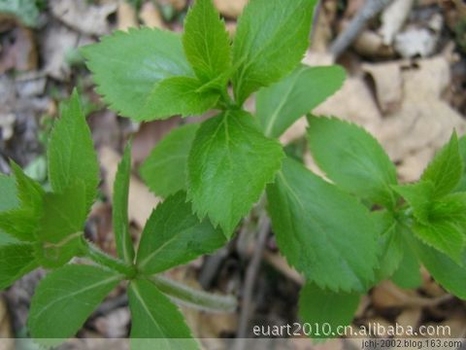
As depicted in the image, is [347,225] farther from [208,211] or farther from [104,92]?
[104,92]

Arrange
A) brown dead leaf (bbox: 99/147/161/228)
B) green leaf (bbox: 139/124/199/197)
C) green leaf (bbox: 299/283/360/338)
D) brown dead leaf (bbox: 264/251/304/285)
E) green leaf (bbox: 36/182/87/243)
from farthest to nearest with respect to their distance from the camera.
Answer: brown dead leaf (bbox: 99/147/161/228), brown dead leaf (bbox: 264/251/304/285), green leaf (bbox: 139/124/199/197), green leaf (bbox: 299/283/360/338), green leaf (bbox: 36/182/87/243)

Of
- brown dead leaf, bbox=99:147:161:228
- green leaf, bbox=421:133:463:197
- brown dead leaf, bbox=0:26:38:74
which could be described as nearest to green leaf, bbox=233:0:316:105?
green leaf, bbox=421:133:463:197

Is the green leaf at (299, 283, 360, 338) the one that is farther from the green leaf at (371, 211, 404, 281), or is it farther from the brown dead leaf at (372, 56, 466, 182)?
the brown dead leaf at (372, 56, 466, 182)

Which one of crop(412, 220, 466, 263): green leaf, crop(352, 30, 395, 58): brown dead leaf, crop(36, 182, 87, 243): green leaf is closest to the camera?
crop(36, 182, 87, 243): green leaf

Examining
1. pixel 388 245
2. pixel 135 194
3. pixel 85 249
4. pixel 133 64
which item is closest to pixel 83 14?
pixel 135 194

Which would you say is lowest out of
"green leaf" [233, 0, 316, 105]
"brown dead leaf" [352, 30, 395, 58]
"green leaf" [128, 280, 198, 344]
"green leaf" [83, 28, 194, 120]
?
"green leaf" [128, 280, 198, 344]
